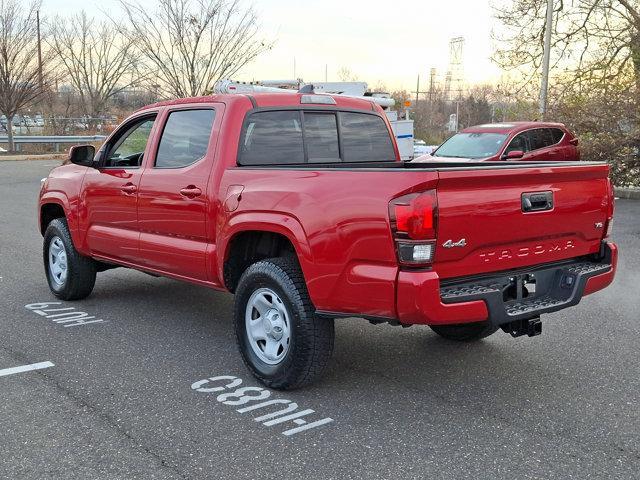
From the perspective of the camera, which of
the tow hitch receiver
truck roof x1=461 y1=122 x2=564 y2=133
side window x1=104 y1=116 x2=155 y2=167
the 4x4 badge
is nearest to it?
the 4x4 badge

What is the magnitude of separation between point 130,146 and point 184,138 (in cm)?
100

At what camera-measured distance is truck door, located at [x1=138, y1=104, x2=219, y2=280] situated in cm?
461

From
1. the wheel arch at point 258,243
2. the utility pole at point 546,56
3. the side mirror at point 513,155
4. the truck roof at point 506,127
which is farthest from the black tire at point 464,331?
the utility pole at point 546,56

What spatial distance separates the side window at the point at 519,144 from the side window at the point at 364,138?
26.4 ft

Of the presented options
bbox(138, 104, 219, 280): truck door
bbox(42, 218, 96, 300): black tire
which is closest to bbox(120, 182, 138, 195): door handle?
bbox(138, 104, 219, 280): truck door

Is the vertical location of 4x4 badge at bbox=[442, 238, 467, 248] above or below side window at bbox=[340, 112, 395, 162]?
below

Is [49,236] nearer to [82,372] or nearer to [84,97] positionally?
[82,372]

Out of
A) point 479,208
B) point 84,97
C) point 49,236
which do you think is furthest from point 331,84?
point 84,97

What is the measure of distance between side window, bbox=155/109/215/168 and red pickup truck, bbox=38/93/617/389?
0.05 feet

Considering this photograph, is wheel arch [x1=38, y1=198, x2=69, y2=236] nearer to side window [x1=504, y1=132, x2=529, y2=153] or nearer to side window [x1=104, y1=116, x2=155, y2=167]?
side window [x1=104, y1=116, x2=155, y2=167]

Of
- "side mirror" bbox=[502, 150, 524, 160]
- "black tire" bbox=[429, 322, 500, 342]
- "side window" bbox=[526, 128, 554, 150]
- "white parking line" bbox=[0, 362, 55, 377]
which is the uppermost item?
"side window" bbox=[526, 128, 554, 150]

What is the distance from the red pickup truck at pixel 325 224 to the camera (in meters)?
3.42

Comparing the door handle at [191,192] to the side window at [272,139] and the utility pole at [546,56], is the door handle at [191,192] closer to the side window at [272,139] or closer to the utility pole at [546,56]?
the side window at [272,139]

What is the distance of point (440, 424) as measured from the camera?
3641mm
